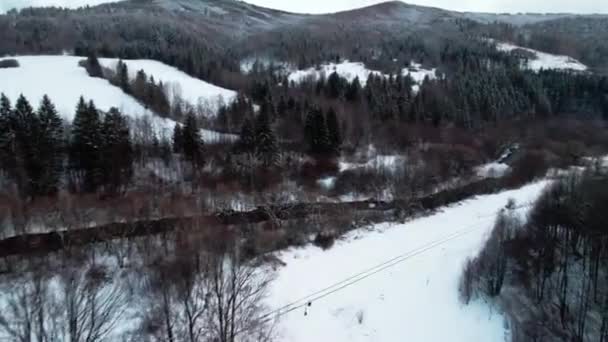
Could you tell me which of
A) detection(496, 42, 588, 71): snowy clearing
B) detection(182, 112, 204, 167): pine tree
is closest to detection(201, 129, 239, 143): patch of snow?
detection(182, 112, 204, 167): pine tree

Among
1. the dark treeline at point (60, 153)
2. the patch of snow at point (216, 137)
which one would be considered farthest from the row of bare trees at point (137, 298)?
the patch of snow at point (216, 137)

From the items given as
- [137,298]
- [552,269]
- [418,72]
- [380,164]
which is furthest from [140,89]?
[418,72]

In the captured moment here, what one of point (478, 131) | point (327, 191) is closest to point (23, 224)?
point (327, 191)

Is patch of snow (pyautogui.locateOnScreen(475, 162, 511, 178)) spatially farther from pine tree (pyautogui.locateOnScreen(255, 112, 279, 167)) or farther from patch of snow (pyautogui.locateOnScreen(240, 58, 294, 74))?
patch of snow (pyautogui.locateOnScreen(240, 58, 294, 74))

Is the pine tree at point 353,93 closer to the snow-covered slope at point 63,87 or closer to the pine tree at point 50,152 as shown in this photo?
the snow-covered slope at point 63,87

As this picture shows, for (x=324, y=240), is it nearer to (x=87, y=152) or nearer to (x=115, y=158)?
(x=115, y=158)

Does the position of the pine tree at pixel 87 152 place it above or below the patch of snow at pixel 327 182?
above
